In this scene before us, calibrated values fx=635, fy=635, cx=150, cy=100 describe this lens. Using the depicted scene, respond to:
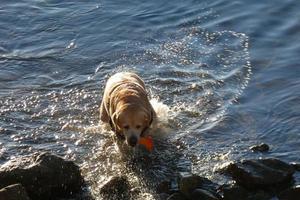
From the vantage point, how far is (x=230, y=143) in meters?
8.77

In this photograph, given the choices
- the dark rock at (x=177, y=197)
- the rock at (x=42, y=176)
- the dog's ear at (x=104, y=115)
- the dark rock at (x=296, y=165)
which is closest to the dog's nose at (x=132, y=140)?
the dog's ear at (x=104, y=115)

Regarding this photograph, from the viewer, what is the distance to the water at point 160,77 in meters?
8.72

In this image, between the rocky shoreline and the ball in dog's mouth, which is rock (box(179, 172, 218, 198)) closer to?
the rocky shoreline

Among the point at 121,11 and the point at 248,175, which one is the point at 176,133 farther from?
the point at 121,11

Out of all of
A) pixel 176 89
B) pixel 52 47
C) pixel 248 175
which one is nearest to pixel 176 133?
pixel 176 89

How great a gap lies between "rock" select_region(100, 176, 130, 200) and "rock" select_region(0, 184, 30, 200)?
40.2 inches

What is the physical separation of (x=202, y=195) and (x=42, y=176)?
6.25 ft

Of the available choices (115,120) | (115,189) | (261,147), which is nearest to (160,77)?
(115,120)

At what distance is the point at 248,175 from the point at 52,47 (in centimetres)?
624

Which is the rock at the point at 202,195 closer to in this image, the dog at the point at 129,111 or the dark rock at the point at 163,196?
the dark rock at the point at 163,196

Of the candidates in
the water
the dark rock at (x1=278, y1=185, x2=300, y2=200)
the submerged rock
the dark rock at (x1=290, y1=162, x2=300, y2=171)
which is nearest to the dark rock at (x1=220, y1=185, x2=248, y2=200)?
the submerged rock

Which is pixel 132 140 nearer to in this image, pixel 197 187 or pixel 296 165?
pixel 197 187

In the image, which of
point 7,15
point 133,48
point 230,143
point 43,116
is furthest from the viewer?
point 7,15

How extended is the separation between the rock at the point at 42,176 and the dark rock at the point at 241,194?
185 centimetres
